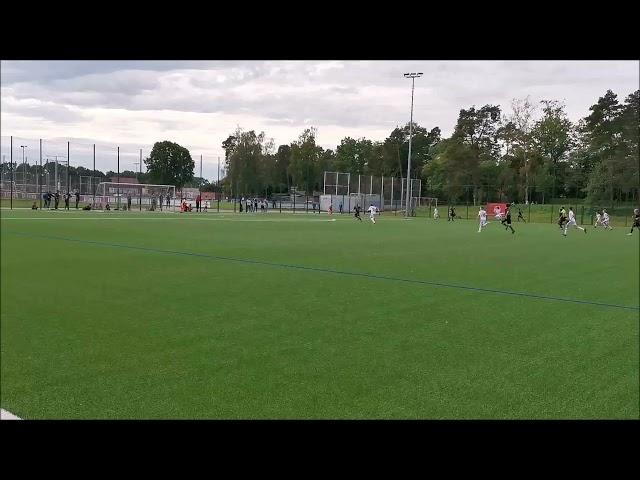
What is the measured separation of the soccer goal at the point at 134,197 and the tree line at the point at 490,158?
9346mm

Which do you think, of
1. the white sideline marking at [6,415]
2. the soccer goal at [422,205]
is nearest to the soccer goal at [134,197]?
the white sideline marking at [6,415]

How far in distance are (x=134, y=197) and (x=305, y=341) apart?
33072mm

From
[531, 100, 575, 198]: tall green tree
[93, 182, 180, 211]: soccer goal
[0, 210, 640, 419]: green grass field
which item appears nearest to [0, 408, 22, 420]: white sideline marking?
[0, 210, 640, 419]: green grass field

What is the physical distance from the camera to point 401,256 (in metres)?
15.8

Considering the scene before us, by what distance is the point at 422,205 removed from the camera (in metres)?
64.4

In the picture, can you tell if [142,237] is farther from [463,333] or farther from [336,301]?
[463,333]

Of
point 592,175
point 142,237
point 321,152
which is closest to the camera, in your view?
point 142,237

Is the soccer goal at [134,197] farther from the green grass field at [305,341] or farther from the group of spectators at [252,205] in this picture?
the green grass field at [305,341]

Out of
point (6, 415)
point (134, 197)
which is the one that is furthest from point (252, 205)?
point (6, 415)

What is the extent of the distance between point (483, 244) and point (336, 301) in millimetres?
14007

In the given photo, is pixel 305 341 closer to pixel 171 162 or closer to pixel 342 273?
pixel 342 273

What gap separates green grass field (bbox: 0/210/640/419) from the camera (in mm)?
4445

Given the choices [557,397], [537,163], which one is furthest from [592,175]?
[557,397]
